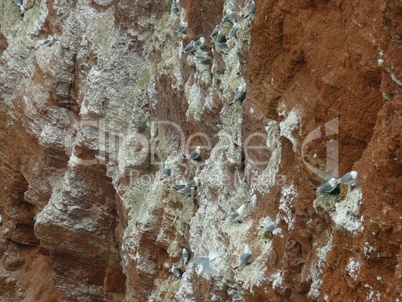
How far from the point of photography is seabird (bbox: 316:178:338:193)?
5.63 m

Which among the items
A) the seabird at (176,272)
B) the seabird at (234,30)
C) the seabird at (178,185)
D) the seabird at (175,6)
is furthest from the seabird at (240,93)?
the seabird at (175,6)

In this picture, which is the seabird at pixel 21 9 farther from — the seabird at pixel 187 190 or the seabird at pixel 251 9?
the seabird at pixel 251 9

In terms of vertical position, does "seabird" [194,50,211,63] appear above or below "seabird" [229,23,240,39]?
above

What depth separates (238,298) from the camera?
726 cm

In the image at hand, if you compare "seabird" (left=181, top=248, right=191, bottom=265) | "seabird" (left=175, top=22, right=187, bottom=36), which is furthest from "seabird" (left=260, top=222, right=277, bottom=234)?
"seabird" (left=175, top=22, right=187, bottom=36)

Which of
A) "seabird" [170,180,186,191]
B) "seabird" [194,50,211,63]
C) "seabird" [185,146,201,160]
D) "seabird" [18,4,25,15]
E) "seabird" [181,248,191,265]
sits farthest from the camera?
"seabird" [18,4,25,15]

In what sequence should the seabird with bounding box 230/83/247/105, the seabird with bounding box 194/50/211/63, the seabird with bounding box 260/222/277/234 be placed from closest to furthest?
the seabird with bounding box 260/222/277/234 → the seabird with bounding box 230/83/247/105 → the seabird with bounding box 194/50/211/63

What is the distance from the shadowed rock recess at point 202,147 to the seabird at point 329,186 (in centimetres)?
6

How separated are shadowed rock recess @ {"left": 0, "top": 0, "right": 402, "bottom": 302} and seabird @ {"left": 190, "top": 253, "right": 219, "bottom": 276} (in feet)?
0.25

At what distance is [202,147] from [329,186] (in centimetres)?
451

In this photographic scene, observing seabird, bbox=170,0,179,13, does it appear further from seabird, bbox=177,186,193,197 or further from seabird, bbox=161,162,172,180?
seabird, bbox=177,186,193,197

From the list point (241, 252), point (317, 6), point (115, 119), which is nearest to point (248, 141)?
point (241, 252)

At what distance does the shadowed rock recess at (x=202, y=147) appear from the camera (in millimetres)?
5258

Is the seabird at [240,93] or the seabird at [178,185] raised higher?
the seabird at [240,93]
